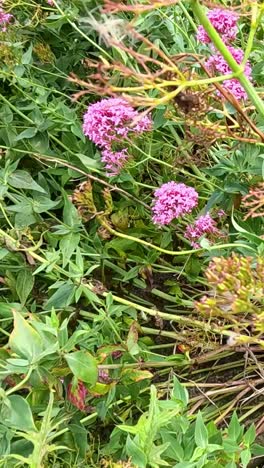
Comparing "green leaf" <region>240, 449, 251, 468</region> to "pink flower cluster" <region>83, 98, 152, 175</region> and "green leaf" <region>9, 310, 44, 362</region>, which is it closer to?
"green leaf" <region>9, 310, 44, 362</region>

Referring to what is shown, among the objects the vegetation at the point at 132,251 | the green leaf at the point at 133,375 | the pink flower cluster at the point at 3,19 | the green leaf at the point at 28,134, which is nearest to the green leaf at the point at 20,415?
the vegetation at the point at 132,251

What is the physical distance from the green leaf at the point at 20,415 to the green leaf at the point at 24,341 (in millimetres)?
47

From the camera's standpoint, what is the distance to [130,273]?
116 centimetres

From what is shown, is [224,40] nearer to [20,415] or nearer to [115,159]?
[115,159]

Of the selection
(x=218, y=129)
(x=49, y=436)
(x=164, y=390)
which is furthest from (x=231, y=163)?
(x=49, y=436)

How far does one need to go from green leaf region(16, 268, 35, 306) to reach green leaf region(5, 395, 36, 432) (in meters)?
0.40

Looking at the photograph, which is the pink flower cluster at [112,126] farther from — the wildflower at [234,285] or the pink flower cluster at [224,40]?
the wildflower at [234,285]

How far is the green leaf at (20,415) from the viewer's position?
0.68m

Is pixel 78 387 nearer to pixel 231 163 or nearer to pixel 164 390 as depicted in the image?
pixel 164 390

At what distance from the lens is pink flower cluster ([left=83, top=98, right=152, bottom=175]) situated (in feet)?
3.08

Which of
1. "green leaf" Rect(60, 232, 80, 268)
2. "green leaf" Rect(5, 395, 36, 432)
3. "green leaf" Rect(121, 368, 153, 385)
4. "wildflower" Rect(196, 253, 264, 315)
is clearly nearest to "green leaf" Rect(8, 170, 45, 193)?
"green leaf" Rect(60, 232, 80, 268)

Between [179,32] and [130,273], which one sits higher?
[179,32]

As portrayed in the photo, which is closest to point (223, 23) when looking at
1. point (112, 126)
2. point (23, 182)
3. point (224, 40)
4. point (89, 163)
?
point (224, 40)

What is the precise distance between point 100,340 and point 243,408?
0.32m
